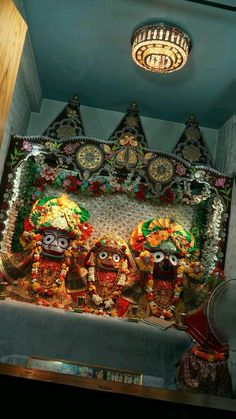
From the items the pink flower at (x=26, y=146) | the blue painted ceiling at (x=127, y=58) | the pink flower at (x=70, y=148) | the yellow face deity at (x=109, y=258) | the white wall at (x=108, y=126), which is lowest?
the yellow face deity at (x=109, y=258)

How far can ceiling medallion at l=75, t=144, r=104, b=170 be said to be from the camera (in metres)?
4.59

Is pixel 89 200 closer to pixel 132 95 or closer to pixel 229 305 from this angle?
pixel 132 95

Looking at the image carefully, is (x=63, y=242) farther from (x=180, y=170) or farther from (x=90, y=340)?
(x=180, y=170)

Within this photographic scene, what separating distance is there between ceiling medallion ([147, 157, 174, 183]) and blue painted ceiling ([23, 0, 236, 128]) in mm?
965

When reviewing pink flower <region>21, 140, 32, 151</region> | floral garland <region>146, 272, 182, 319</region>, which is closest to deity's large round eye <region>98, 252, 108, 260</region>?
floral garland <region>146, 272, 182, 319</region>

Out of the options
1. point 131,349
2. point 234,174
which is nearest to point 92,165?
point 234,174

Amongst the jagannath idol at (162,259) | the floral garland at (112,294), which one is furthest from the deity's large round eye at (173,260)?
the floral garland at (112,294)

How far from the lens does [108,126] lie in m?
5.77

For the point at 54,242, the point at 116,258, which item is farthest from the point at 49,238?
the point at 116,258

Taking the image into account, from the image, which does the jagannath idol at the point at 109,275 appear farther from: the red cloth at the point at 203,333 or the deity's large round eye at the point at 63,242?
the red cloth at the point at 203,333

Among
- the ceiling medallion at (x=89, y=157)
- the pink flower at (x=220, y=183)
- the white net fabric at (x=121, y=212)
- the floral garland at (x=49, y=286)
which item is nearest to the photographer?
the floral garland at (x=49, y=286)

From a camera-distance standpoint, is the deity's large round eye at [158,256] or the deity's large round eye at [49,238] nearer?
the deity's large round eye at [49,238]

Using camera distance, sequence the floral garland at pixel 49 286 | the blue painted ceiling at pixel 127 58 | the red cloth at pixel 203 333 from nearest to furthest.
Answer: the red cloth at pixel 203 333
the blue painted ceiling at pixel 127 58
the floral garland at pixel 49 286

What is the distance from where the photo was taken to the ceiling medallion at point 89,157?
4.59 m
